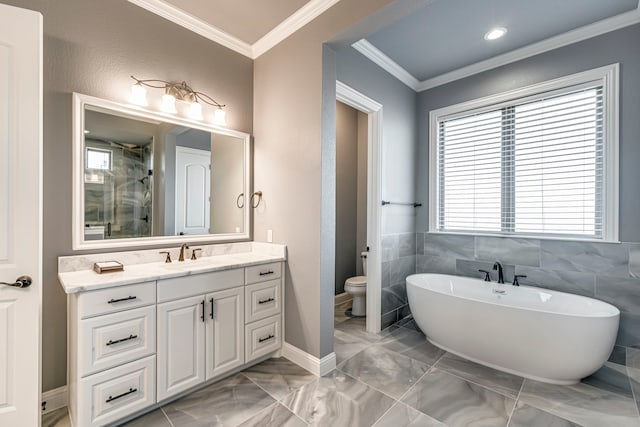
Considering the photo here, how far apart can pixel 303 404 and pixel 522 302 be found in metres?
2.23

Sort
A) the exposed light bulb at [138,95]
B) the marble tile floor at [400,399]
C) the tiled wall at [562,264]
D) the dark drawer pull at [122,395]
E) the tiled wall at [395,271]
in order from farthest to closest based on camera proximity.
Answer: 1. the tiled wall at [395,271]
2. the tiled wall at [562,264]
3. the exposed light bulb at [138,95]
4. the marble tile floor at [400,399]
5. the dark drawer pull at [122,395]

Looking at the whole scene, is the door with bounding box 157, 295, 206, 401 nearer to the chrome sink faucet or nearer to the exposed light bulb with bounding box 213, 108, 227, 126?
the chrome sink faucet

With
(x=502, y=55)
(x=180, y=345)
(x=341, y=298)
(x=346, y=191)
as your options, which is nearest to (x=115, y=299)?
(x=180, y=345)

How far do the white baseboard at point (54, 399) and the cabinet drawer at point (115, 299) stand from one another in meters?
0.74

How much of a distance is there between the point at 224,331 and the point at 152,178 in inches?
49.9

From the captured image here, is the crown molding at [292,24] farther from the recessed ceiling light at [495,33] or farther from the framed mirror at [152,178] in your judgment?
the recessed ceiling light at [495,33]

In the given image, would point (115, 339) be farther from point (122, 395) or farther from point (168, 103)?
point (168, 103)

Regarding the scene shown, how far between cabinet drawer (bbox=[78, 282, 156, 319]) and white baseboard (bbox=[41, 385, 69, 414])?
74 cm

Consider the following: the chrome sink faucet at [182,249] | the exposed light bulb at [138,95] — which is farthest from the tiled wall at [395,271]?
the exposed light bulb at [138,95]

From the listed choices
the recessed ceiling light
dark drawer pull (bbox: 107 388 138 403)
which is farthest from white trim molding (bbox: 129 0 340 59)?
dark drawer pull (bbox: 107 388 138 403)

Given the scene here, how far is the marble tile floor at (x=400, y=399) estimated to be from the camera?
1.67m

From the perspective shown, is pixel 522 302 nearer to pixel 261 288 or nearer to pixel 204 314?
pixel 261 288

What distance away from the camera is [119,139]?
6.63ft

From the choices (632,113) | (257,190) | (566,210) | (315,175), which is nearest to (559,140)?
(632,113)
